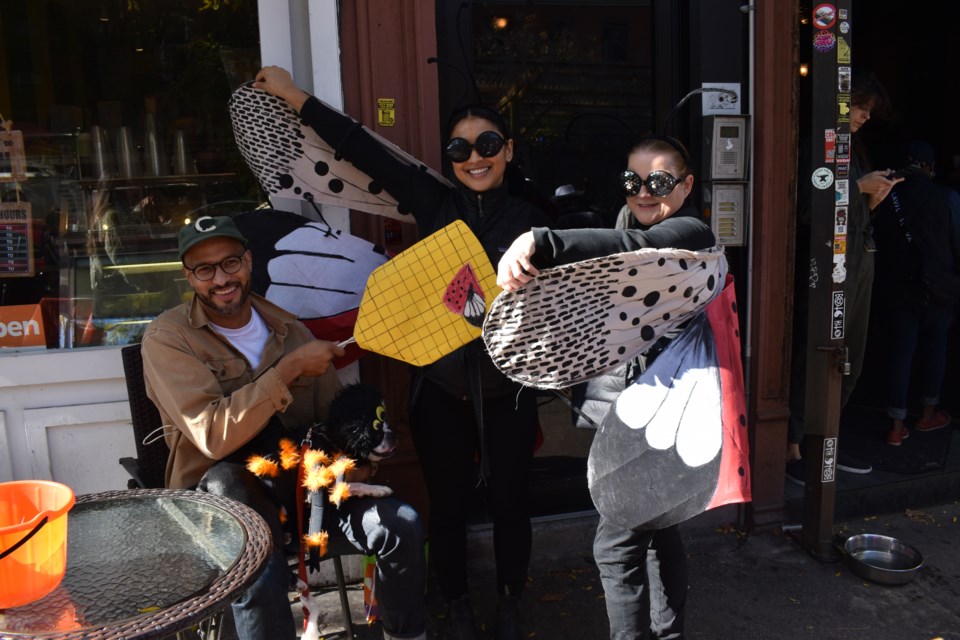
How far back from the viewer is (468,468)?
106 inches

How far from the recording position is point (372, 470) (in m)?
2.50

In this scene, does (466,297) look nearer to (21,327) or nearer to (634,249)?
(634,249)

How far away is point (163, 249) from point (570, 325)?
7.01ft

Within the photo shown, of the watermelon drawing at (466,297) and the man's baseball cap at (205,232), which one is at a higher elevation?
the man's baseball cap at (205,232)

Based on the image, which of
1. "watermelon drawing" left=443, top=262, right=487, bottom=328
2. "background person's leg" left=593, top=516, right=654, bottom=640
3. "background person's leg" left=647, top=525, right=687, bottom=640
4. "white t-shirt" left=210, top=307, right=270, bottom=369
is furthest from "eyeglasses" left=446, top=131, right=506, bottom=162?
"background person's leg" left=647, top=525, right=687, bottom=640

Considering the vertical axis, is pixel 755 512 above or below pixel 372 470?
below

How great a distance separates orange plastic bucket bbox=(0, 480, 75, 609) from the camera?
1514 millimetres

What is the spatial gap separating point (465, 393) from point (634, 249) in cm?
85

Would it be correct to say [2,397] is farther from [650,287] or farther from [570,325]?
[650,287]

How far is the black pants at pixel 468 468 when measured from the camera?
8.56 ft

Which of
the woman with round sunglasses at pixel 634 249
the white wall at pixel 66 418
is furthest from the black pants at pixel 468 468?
the white wall at pixel 66 418

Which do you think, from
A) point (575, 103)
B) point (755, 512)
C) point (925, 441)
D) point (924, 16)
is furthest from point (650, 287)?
point (924, 16)

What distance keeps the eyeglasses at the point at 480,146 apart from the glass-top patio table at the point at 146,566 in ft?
4.14

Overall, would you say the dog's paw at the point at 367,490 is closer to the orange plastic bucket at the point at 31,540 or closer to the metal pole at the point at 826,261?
the orange plastic bucket at the point at 31,540
